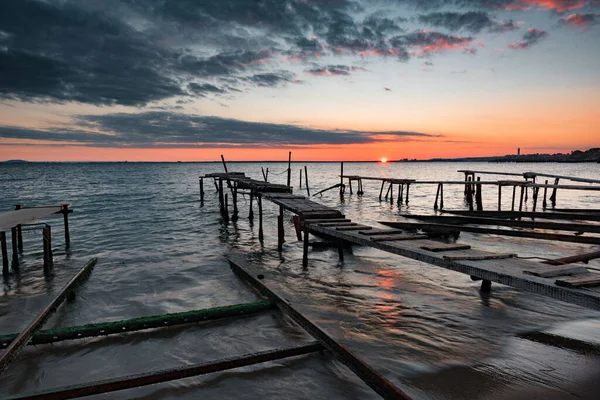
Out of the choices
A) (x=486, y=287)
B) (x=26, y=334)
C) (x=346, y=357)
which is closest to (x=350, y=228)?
(x=486, y=287)

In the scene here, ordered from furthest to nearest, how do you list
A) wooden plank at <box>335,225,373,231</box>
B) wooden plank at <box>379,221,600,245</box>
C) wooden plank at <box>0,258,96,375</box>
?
wooden plank at <box>379,221,600,245</box> < wooden plank at <box>335,225,373,231</box> < wooden plank at <box>0,258,96,375</box>

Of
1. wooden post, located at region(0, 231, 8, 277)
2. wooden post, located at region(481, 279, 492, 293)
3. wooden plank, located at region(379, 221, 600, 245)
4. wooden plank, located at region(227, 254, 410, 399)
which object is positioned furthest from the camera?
wooden plank, located at region(379, 221, 600, 245)

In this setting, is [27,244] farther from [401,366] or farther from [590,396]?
[590,396]

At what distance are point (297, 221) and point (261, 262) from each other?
2152mm

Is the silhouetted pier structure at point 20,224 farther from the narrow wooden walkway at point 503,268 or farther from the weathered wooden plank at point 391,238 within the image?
the weathered wooden plank at point 391,238

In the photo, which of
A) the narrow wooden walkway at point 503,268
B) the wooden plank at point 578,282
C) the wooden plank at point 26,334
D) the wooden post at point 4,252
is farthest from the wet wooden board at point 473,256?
the wooden post at point 4,252

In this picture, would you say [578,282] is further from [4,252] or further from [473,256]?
[4,252]

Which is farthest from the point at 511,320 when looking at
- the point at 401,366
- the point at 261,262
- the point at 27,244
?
the point at 27,244

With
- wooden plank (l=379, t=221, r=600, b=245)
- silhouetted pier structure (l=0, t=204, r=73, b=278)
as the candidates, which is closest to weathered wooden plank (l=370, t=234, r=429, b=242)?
wooden plank (l=379, t=221, r=600, b=245)

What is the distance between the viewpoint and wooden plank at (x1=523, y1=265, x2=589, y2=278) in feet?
16.1

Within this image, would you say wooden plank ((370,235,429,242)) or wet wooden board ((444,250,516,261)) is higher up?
wet wooden board ((444,250,516,261))

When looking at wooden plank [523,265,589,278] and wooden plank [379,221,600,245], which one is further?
wooden plank [379,221,600,245]

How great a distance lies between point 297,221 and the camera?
37.3 ft

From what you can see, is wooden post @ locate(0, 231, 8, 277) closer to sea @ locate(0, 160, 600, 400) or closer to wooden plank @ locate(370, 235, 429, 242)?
sea @ locate(0, 160, 600, 400)
